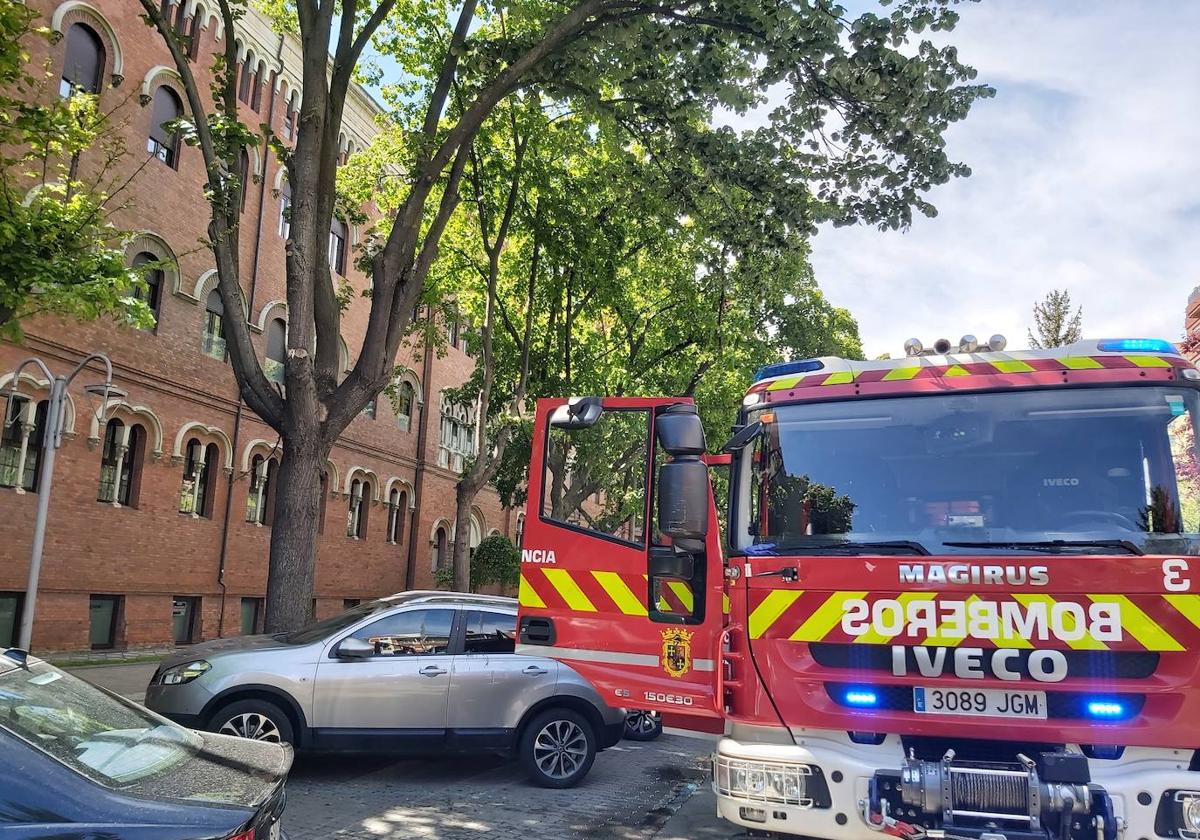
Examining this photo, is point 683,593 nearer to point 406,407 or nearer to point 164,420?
point 164,420

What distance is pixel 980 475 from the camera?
14.0ft

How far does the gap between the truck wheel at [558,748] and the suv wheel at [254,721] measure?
208 cm

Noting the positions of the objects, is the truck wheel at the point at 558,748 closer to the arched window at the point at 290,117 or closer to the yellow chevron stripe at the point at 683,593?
the yellow chevron stripe at the point at 683,593

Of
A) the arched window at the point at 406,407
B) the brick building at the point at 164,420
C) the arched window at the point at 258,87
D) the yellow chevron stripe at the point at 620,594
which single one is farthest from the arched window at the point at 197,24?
the yellow chevron stripe at the point at 620,594

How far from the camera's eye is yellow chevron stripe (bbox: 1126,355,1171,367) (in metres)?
4.21

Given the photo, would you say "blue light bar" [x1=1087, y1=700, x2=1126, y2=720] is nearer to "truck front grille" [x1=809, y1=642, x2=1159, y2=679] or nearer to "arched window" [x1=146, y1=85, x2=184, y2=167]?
"truck front grille" [x1=809, y1=642, x2=1159, y2=679]

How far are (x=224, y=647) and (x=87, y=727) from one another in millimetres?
5012

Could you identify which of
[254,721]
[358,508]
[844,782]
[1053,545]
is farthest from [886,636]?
[358,508]

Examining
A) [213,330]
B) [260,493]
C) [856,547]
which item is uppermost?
[213,330]

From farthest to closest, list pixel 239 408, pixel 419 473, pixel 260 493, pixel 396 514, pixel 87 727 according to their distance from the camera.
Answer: pixel 419 473 < pixel 396 514 < pixel 260 493 < pixel 239 408 < pixel 87 727

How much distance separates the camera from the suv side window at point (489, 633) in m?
7.98

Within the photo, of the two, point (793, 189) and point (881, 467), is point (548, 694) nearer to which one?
point (881, 467)

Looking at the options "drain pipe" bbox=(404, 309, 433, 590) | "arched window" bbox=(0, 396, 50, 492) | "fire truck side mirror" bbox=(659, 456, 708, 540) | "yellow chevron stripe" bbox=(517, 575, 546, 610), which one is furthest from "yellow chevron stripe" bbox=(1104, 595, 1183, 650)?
"drain pipe" bbox=(404, 309, 433, 590)

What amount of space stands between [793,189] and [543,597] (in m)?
7.20
